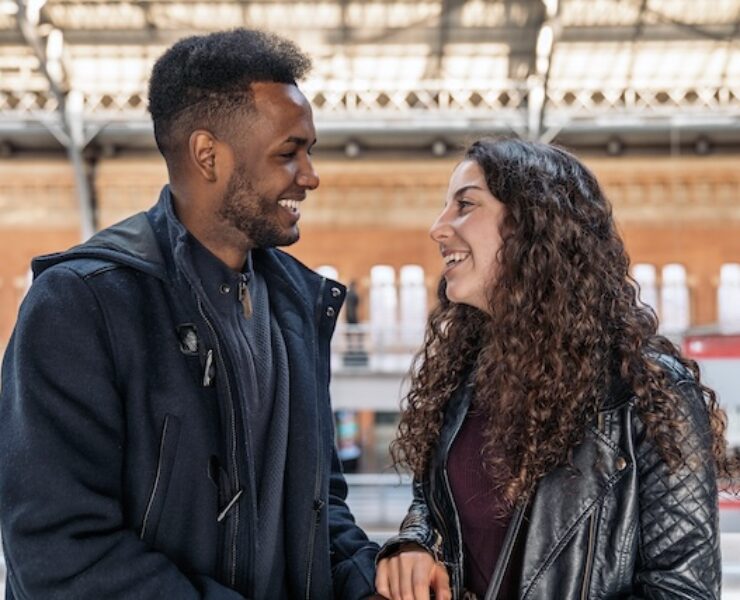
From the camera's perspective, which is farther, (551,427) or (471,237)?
(471,237)

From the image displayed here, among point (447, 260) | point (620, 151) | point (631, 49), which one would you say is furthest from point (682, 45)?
point (447, 260)

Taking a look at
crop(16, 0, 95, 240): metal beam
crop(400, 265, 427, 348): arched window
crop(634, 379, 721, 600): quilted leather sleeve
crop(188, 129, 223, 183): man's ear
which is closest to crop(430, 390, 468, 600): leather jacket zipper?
crop(634, 379, 721, 600): quilted leather sleeve

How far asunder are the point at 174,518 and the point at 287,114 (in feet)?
2.66

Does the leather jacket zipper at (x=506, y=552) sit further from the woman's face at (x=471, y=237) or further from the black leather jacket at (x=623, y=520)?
the woman's face at (x=471, y=237)

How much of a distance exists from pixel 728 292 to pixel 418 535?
2057cm

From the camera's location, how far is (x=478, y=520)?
6.11 feet

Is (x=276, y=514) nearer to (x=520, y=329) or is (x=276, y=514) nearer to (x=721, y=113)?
(x=520, y=329)

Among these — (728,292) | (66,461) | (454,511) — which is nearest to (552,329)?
(454,511)

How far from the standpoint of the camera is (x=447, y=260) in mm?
2037

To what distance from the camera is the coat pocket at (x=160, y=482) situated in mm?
1591

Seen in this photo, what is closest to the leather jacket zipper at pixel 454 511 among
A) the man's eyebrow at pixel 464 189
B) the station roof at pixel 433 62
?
the man's eyebrow at pixel 464 189

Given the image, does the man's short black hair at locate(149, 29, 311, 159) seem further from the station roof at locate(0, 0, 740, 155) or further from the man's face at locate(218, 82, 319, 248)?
the station roof at locate(0, 0, 740, 155)

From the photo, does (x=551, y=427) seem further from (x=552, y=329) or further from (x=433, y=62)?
(x=433, y=62)

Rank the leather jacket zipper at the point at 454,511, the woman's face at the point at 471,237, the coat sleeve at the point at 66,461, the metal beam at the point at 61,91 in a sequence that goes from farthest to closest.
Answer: the metal beam at the point at 61,91 → the woman's face at the point at 471,237 → the leather jacket zipper at the point at 454,511 → the coat sleeve at the point at 66,461
